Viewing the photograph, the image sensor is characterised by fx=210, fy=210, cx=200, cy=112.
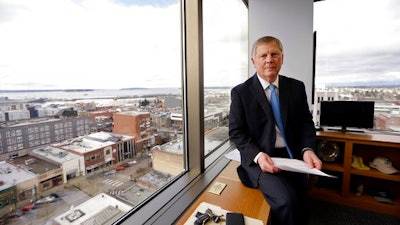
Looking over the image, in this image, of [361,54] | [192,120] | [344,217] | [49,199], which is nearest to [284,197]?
[192,120]

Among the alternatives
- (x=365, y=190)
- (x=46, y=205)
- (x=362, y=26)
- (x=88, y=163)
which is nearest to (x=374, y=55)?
(x=362, y=26)

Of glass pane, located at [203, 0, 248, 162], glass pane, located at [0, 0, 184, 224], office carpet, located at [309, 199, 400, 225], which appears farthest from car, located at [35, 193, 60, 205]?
office carpet, located at [309, 199, 400, 225]

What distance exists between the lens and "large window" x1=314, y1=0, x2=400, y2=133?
90.2 inches

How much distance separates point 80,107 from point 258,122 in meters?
0.98

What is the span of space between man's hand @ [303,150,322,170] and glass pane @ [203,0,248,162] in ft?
2.75

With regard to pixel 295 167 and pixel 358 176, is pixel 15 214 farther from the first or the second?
pixel 358 176

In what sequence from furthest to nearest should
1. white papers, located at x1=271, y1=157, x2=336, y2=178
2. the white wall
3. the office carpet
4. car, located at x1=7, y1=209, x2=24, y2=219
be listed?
the white wall, the office carpet, white papers, located at x1=271, y1=157, x2=336, y2=178, car, located at x1=7, y1=209, x2=24, y2=219

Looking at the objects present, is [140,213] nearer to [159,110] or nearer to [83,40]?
[159,110]

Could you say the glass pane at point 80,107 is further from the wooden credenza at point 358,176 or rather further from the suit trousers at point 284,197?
the wooden credenza at point 358,176

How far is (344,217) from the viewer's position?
1962 mm

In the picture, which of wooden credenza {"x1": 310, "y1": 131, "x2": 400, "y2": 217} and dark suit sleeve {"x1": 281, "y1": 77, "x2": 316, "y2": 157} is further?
wooden credenza {"x1": 310, "y1": 131, "x2": 400, "y2": 217}

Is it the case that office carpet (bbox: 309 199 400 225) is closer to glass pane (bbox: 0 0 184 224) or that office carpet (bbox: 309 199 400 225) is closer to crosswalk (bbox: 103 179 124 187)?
glass pane (bbox: 0 0 184 224)

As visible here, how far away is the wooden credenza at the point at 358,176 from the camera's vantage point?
2.01m

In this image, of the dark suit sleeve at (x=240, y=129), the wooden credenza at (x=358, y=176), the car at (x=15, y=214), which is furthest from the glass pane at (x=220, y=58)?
the car at (x=15, y=214)
